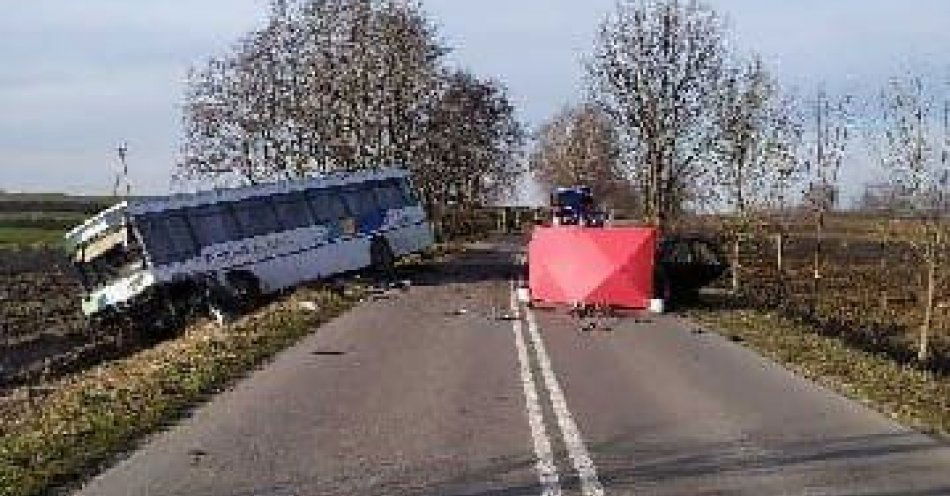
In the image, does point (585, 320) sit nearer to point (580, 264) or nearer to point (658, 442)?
point (580, 264)

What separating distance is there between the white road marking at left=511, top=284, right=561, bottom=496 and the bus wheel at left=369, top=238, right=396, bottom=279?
1855 cm

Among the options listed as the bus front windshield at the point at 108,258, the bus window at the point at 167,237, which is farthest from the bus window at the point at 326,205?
the bus front windshield at the point at 108,258

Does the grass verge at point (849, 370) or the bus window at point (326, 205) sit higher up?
the bus window at point (326, 205)

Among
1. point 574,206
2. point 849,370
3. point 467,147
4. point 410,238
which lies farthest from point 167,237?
point 467,147

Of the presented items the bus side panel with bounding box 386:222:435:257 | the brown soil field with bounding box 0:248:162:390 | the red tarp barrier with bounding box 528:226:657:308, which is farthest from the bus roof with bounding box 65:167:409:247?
the red tarp barrier with bounding box 528:226:657:308

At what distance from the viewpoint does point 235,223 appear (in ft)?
106

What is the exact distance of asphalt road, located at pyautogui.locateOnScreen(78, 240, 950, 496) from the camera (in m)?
9.33

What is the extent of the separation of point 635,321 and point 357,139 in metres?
28.0

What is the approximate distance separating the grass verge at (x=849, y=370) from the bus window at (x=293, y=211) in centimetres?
1264

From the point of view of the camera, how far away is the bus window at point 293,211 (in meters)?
34.0

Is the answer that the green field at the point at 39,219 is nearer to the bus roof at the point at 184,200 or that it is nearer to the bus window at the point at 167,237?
the bus roof at the point at 184,200

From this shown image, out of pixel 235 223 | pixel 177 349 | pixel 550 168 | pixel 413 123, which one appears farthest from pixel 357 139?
pixel 550 168

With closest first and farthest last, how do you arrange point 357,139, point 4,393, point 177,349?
point 177,349
point 4,393
point 357,139

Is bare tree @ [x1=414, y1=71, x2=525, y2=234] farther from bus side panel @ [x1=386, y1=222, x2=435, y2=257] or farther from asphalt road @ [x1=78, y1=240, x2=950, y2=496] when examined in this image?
asphalt road @ [x1=78, y1=240, x2=950, y2=496]
